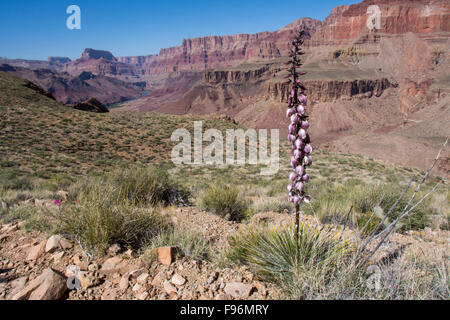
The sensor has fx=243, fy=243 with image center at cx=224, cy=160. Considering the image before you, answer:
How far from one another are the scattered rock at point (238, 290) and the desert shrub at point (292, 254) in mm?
283

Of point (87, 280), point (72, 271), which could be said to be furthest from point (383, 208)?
point (72, 271)

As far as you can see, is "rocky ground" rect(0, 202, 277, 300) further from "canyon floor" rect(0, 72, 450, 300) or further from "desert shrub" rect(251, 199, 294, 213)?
"desert shrub" rect(251, 199, 294, 213)

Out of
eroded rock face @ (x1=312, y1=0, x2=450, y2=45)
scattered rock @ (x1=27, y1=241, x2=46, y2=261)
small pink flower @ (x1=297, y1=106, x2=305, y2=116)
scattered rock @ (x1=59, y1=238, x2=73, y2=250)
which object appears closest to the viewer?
small pink flower @ (x1=297, y1=106, x2=305, y2=116)

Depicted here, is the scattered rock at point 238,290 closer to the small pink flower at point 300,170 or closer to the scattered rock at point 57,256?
the small pink flower at point 300,170

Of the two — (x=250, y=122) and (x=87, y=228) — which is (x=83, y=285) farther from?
(x=250, y=122)

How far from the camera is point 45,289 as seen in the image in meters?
2.54

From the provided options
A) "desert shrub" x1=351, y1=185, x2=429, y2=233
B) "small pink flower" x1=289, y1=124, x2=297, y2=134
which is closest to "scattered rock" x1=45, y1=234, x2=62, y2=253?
"small pink flower" x1=289, y1=124, x2=297, y2=134

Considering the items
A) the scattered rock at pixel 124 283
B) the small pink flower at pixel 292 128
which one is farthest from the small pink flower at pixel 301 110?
the scattered rock at pixel 124 283

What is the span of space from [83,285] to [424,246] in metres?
5.13

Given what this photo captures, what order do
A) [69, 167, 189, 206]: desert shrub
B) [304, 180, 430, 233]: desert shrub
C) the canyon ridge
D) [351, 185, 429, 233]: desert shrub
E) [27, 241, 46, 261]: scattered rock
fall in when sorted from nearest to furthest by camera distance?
[27, 241, 46, 261]: scattered rock < [304, 180, 430, 233]: desert shrub < [351, 185, 429, 233]: desert shrub < [69, 167, 189, 206]: desert shrub < the canyon ridge

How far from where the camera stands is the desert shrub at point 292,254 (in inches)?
107

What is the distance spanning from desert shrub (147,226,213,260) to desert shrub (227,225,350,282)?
682 millimetres

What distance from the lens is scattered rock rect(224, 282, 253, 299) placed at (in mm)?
2578
